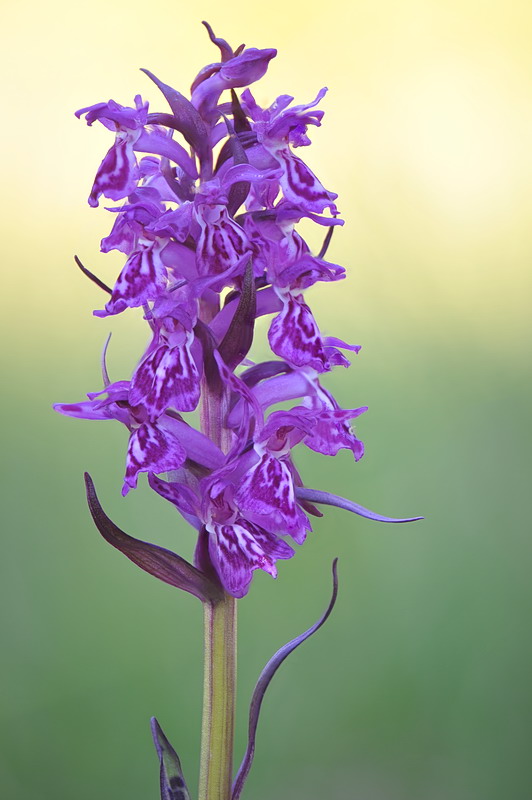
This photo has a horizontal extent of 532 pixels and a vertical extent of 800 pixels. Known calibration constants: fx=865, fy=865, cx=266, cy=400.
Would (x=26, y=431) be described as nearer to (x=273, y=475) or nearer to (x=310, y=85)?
(x=310, y=85)

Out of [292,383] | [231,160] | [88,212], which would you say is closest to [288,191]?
[231,160]

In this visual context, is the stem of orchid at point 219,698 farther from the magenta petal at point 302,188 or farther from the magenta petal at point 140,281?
the magenta petal at point 302,188

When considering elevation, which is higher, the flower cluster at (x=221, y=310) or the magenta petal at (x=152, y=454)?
the flower cluster at (x=221, y=310)

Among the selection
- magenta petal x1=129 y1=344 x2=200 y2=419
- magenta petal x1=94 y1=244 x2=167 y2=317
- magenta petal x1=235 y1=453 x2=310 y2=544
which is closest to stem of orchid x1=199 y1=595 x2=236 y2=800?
magenta petal x1=235 y1=453 x2=310 y2=544

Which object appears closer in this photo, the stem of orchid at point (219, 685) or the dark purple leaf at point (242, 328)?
the dark purple leaf at point (242, 328)

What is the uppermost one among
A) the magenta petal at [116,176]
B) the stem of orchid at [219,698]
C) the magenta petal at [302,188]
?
the magenta petal at [302,188]

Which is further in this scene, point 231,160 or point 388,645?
point 388,645

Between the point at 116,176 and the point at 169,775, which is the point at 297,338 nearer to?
the point at 116,176

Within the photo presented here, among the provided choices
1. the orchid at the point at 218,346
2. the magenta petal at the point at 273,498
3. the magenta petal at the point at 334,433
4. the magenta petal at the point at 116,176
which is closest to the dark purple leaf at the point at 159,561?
the orchid at the point at 218,346
